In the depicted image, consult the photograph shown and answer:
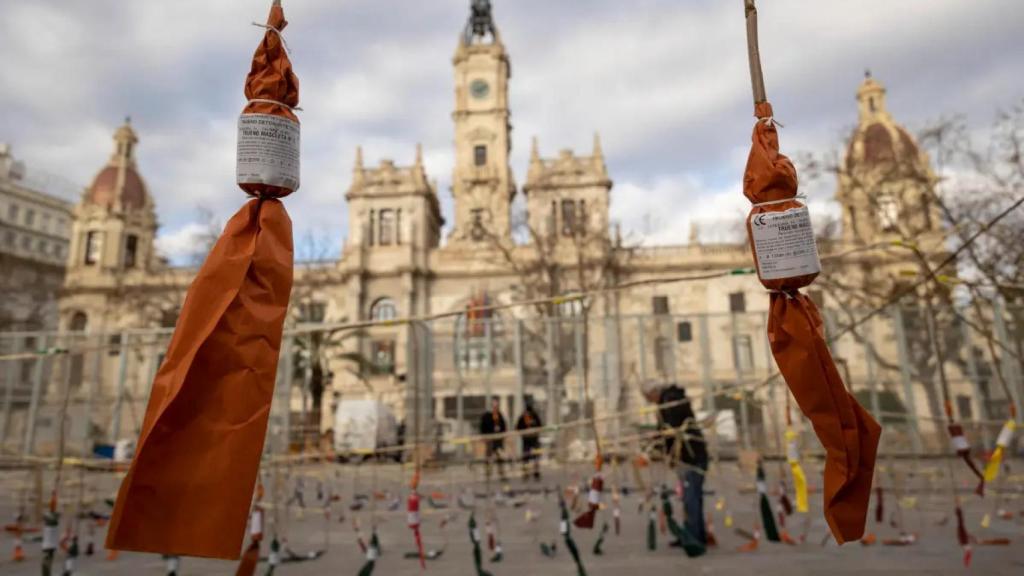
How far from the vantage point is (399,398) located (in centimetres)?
2759

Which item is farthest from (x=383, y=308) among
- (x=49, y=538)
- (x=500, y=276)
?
(x=49, y=538)

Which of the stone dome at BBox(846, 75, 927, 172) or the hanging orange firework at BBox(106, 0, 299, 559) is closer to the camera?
the hanging orange firework at BBox(106, 0, 299, 559)

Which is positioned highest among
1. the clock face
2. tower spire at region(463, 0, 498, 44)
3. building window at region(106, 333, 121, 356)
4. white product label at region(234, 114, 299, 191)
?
tower spire at region(463, 0, 498, 44)

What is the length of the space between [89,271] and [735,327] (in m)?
41.9

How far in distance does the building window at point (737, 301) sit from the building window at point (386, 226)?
22.1m

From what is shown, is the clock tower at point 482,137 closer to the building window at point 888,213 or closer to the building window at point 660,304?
the building window at point 660,304

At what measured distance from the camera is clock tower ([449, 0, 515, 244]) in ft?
146

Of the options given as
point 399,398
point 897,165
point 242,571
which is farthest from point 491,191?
point 242,571

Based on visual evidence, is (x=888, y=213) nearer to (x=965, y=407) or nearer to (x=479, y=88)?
(x=965, y=407)

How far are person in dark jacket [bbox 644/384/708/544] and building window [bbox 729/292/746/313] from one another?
31206 mm

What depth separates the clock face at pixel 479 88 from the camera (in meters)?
47.0

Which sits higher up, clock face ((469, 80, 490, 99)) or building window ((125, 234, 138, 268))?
clock face ((469, 80, 490, 99))

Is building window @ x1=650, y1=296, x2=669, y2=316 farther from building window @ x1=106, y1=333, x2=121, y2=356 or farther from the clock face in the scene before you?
building window @ x1=106, y1=333, x2=121, y2=356

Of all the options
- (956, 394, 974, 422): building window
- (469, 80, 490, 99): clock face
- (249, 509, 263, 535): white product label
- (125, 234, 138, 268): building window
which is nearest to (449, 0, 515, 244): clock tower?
(469, 80, 490, 99): clock face
